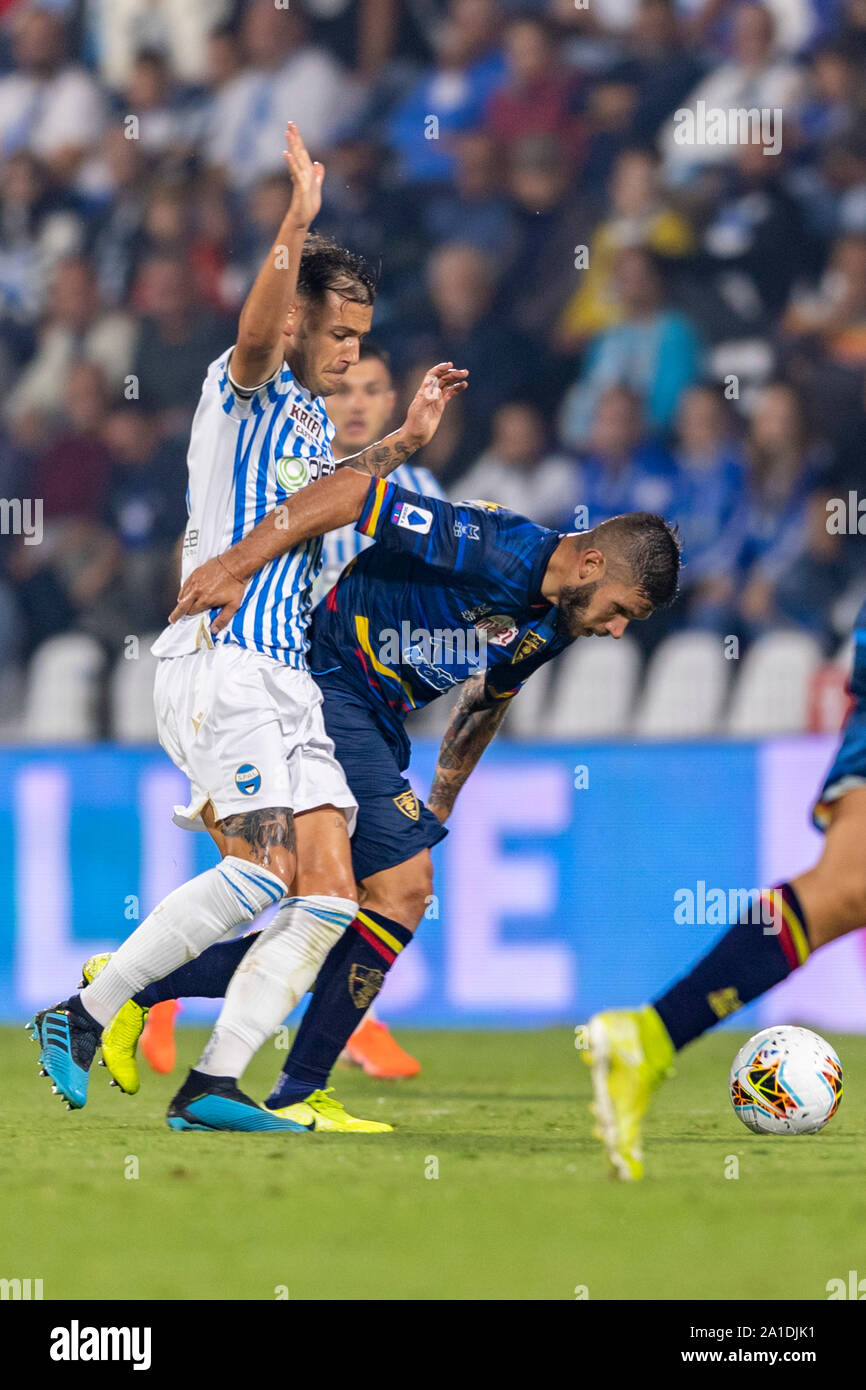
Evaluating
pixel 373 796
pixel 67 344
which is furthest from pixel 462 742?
pixel 67 344

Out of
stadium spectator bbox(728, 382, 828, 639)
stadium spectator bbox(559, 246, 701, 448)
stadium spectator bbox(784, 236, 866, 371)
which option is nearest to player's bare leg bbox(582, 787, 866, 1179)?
stadium spectator bbox(728, 382, 828, 639)

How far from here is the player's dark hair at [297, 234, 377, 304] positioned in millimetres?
4523

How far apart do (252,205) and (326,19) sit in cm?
126

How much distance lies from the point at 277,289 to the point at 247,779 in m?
1.10

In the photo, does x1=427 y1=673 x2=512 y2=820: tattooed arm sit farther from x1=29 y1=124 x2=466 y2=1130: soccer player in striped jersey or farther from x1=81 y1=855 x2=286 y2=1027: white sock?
x1=81 y1=855 x2=286 y2=1027: white sock

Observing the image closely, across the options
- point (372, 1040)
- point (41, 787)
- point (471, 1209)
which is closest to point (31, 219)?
point (41, 787)

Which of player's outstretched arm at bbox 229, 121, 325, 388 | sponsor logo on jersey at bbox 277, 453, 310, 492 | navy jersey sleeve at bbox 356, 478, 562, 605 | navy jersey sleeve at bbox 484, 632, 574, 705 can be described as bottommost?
navy jersey sleeve at bbox 484, 632, 574, 705

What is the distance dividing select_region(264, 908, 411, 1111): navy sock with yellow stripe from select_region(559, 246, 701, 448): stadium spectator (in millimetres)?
4562

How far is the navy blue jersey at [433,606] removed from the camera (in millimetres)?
4410

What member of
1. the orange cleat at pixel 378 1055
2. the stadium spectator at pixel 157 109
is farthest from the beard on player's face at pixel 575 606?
the stadium spectator at pixel 157 109

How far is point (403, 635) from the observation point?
4.85 m

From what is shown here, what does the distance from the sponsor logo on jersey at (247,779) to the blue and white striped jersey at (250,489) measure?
12.2 inches

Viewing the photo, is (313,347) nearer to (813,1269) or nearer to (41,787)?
(813,1269)

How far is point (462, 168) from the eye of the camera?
9.78 metres
